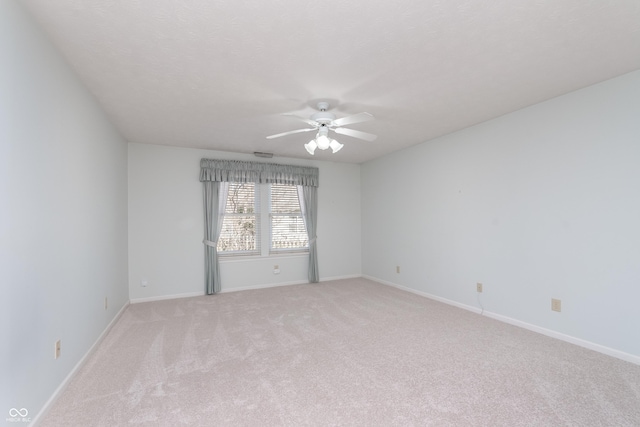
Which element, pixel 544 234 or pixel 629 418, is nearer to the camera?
pixel 629 418

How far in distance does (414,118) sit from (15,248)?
3.62 meters

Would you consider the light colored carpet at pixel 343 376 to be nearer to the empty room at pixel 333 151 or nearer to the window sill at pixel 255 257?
the empty room at pixel 333 151

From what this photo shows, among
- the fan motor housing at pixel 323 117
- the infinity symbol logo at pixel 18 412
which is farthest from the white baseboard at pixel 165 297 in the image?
the fan motor housing at pixel 323 117

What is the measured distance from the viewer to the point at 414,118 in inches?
138

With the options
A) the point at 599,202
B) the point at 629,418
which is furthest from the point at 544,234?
the point at 629,418

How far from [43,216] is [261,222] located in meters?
3.57

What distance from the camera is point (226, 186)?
16.6 feet

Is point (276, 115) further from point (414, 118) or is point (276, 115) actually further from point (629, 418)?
point (629, 418)

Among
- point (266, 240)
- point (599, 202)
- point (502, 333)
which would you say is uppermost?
point (599, 202)

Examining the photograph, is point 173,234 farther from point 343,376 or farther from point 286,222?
point 343,376

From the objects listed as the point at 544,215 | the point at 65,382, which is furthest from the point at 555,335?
the point at 65,382

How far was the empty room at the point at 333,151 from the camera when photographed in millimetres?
1754

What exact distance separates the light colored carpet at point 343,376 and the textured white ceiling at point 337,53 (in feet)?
7.94

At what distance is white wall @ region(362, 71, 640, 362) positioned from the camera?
254 cm
